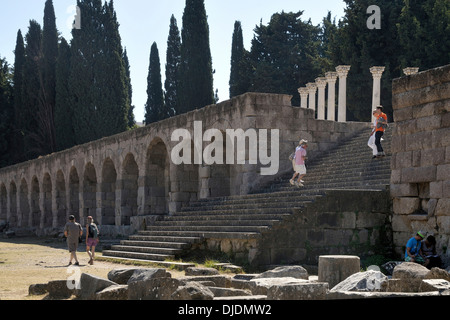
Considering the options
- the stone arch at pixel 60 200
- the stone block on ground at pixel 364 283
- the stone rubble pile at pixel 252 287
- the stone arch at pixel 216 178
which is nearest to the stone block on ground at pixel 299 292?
the stone rubble pile at pixel 252 287

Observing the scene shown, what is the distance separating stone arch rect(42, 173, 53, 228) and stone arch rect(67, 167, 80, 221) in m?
4.19

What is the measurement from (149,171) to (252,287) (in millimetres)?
16297

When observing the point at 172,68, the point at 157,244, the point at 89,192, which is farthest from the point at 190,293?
the point at 172,68

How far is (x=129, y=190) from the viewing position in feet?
87.0

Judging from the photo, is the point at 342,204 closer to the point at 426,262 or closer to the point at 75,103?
the point at 426,262

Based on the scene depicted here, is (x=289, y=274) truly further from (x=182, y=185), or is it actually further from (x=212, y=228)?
(x=182, y=185)

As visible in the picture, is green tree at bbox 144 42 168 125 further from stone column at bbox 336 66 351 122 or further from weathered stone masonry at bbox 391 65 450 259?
weathered stone masonry at bbox 391 65 450 259

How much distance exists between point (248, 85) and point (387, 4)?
1203 cm

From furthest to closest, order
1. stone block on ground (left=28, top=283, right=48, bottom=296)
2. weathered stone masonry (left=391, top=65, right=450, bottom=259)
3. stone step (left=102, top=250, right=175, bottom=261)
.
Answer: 1. stone step (left=102, top=250, right=175, bottom=261)
2. weathered stone masonry (left=391, top=65, right=450, bottom=259)
3. stone block on ground (left=28, top=283, right=48, bottom=296)

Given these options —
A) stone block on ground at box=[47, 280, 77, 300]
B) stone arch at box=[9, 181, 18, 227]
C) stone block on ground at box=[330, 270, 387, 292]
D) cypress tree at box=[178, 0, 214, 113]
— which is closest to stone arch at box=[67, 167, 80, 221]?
cypress tree at box=[178, 0, 214, 113]

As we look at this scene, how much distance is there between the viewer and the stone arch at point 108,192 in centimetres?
2855

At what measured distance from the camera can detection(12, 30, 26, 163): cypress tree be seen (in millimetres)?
49219

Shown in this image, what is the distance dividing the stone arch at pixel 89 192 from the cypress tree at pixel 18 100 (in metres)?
20.3

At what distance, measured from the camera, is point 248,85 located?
42.4 meters
